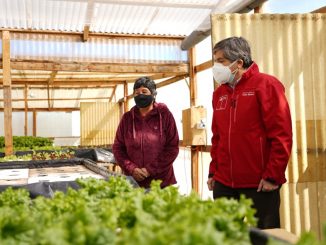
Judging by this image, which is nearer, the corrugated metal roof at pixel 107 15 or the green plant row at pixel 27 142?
the corrugated metal roof at pixel 107 15

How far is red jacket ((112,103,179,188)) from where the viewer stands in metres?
4.35

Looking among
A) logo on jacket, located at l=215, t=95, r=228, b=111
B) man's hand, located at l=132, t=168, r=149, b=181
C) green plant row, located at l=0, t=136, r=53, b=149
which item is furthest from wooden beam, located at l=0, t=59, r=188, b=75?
logo on jacket, located at l=215, t=95, r=228, b=111

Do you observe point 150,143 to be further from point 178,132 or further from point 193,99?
point 193,99

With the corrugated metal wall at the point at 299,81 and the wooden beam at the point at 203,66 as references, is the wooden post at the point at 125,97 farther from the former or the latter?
the corrugated metal wall at the point at 299,81

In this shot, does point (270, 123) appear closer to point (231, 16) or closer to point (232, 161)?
point (232, 161)

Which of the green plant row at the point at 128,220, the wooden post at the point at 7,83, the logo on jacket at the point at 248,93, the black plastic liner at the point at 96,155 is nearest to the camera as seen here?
the green plant row at the point at 128,220

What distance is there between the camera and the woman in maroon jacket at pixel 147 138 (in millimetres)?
4344

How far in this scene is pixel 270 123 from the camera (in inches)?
123

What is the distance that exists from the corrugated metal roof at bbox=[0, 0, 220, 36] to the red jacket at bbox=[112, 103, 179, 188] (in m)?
2.84

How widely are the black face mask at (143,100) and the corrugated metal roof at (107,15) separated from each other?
2775 millimetres

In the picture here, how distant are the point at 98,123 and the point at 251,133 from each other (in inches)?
445

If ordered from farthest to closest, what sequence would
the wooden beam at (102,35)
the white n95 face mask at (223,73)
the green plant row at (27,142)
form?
the green plant row at (27,142), the wooden beam at (102,35), the white n95 face mask at (223,73)

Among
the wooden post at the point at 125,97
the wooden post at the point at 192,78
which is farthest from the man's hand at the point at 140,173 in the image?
the wooden post at the point at 125,97

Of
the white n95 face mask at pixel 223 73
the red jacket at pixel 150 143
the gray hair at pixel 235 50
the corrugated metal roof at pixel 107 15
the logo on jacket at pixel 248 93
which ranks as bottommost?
the red jacket at pixel 150 143
